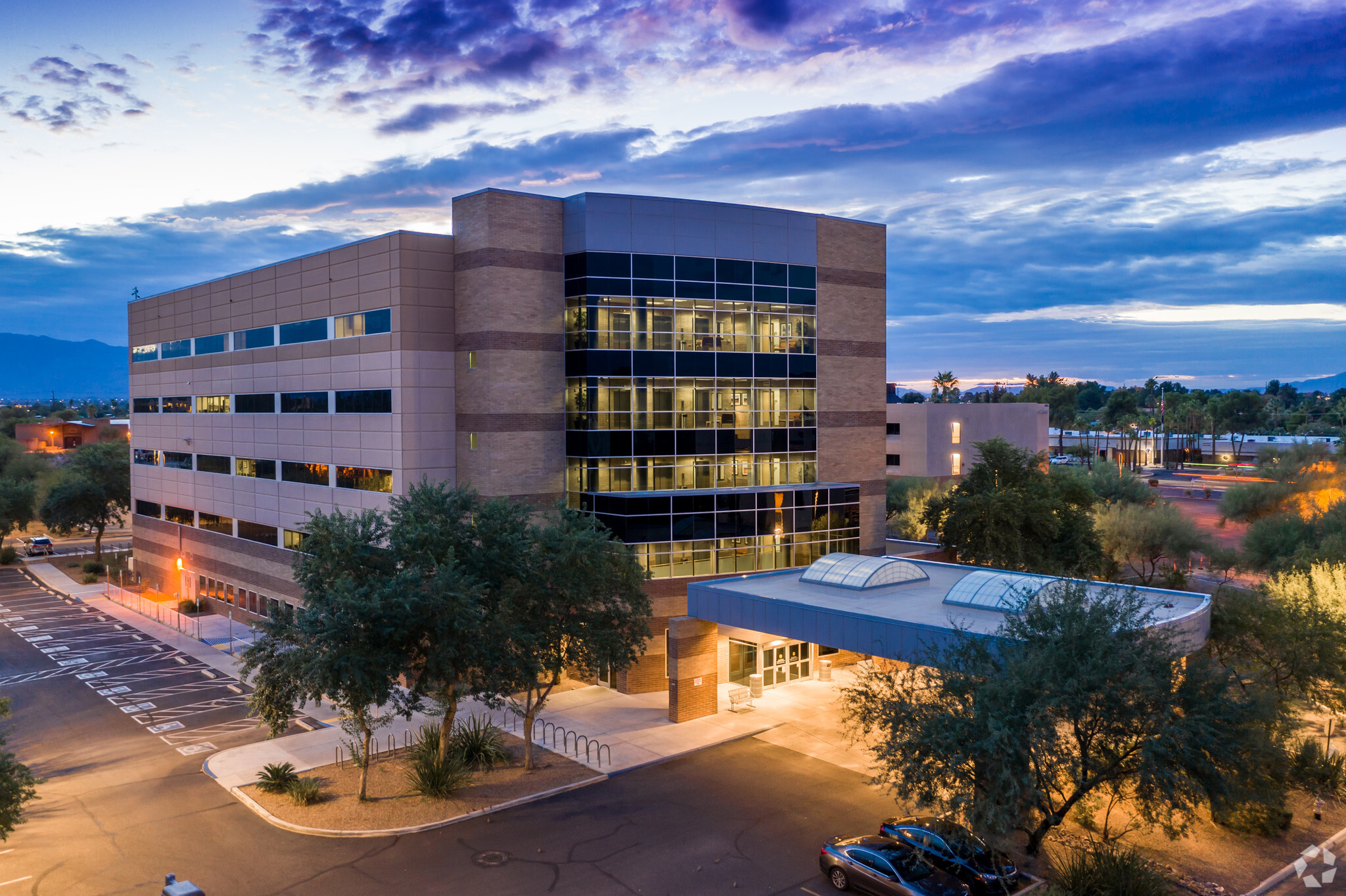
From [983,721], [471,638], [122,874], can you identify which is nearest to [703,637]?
[471,638]

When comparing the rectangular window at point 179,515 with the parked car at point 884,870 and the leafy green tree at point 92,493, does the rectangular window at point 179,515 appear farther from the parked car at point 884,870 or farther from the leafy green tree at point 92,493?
the parked car at point 884,870

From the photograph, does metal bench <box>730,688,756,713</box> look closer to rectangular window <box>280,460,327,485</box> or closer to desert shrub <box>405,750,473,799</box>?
desert shrub <box>405,750,473,799</box>

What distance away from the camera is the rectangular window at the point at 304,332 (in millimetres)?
41062

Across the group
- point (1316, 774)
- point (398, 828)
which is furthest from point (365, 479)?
point (1316, 774)

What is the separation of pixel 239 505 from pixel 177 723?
1900 centimetres

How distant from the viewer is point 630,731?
98.0 ft

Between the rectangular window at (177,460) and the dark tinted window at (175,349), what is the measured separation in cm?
609

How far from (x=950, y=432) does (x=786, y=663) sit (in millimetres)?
54451

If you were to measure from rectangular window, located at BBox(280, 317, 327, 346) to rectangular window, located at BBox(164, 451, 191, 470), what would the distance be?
15458mm

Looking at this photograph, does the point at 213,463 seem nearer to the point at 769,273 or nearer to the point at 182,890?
the point at 769,273

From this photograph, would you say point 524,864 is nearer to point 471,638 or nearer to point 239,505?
point 471,638

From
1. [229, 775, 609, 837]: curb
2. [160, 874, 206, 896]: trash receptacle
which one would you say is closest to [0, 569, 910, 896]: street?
[229, 775, 609, 837]: curb

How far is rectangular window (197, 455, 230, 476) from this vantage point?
164 ft

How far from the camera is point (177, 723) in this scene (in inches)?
1242
